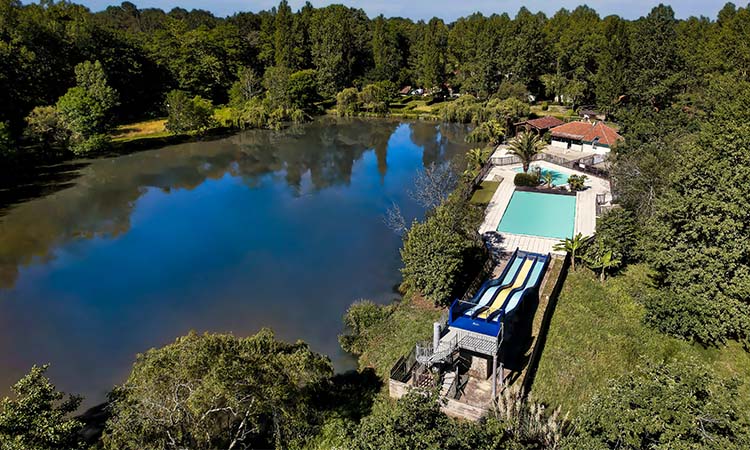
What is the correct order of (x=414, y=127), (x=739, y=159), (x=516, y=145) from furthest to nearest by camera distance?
1. (x=414, y=127)
2. (x=516, y=145)
3. (x=739, y=159)

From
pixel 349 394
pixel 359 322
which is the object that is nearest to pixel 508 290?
pixel 359 322

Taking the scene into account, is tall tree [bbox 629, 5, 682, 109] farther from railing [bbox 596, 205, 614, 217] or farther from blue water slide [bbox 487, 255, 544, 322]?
blue water slide [bbox 487, 255, 544, 322]

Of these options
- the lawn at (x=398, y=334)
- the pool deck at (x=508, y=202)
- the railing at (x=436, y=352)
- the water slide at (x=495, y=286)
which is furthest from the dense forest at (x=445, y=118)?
the pool deck at (x=508, y=202)

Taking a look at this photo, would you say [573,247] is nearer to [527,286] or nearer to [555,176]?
[527,286]

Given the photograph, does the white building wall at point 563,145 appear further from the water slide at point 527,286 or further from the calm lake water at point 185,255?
the water slide at point 527,286

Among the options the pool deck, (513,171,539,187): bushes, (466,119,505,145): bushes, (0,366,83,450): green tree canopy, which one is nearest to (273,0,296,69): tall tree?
(466,119,505,145): bushes

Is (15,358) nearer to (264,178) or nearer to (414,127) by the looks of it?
(264,178)

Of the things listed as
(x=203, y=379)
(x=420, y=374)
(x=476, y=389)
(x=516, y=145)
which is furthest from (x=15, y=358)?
(x=516, y=145)
